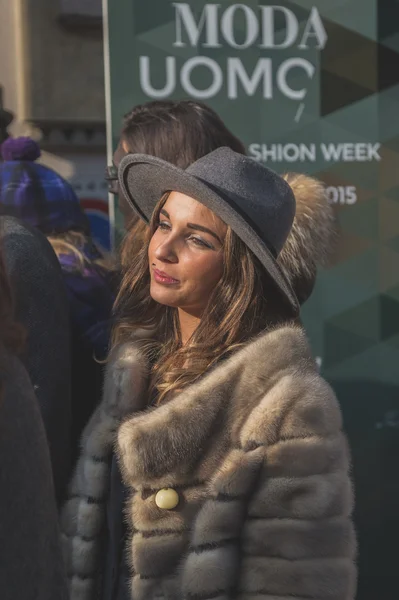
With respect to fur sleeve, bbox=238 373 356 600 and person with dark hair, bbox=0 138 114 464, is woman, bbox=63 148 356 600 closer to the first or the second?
fur sleeve, bbox=238 373 356 600

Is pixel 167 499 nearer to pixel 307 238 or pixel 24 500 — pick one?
pixel 24 500

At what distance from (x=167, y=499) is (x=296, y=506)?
0.82 feet

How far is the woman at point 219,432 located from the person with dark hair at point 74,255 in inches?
8.5

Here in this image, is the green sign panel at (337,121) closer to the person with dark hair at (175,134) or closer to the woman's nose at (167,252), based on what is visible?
the person with dark hair at (175,134)

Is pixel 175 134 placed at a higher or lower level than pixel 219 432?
higher

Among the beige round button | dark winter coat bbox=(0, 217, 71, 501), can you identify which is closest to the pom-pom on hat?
dark winter coat bbox=(0, 217, 71, 501)

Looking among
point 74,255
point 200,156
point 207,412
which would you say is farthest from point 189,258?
point 200,156

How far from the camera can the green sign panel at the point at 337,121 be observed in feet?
10.5

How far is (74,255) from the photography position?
2.28 m

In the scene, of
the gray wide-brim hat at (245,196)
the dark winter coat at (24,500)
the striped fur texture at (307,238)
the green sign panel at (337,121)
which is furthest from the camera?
the green sign panel at (337,121)

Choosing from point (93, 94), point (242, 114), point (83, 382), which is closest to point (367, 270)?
point (242, 114)

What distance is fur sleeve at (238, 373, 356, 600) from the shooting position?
1.61 m

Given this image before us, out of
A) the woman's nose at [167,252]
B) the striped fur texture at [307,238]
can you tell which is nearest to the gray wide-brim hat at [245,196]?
the woman's nose at [167,252]

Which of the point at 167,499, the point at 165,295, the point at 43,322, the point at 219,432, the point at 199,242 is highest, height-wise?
the point at 199,242
